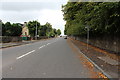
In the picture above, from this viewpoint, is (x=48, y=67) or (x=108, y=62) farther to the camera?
(x=108, y=62)

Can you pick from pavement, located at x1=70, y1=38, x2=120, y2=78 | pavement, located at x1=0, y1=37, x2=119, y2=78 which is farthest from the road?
pavement, located at x1=70, y1=38, x2=120, y2=78

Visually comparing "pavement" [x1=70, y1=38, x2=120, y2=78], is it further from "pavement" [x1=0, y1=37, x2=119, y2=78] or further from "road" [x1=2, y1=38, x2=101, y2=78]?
"road" [x1=2, y1=38, x2=101, y2=78]

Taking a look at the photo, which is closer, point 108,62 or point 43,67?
point 43,67

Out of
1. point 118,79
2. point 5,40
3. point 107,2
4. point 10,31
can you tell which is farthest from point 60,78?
point 10,31

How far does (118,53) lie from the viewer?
33.9ft

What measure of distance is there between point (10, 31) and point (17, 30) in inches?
109

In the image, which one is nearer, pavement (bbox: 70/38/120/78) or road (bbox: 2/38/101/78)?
road (bbox: 2/38/101/78)

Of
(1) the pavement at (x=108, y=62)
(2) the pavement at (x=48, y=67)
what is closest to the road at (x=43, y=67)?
(2) the pavement at (x=48, y=67)

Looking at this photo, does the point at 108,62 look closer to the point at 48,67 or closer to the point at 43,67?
the point at 48,67

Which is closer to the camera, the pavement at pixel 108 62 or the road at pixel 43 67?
the road at pixel 43 67

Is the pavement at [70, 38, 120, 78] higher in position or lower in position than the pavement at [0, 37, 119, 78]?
higher

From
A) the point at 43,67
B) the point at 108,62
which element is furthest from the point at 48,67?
the point at 108,62

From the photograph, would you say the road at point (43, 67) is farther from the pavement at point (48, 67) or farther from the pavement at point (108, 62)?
the pavement at point (108, 62)

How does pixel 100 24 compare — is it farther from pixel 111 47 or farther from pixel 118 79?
pixel 118 79
